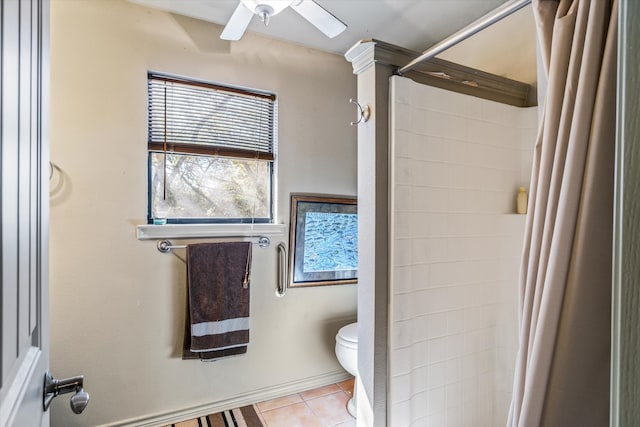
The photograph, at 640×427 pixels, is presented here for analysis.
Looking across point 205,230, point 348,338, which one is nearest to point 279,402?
point 348,338

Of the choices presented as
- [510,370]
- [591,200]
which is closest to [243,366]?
[510,370]

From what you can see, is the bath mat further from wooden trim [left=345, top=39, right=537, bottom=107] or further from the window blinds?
wooden trim [left=345, top=39, right=537, bottom=107]

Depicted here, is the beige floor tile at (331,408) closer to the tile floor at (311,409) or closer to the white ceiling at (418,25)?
the tile floor at (311,409)

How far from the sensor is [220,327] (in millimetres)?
2010

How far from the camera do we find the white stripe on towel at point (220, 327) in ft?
6.40

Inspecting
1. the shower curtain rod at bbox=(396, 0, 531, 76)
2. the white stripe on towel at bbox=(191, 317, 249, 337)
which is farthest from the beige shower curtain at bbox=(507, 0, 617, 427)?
the white stripe on towel at bbox=(191, 317, 249, 337)

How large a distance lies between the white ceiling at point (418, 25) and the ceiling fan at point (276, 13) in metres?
0.42

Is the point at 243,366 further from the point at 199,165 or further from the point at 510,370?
the point at 510,370

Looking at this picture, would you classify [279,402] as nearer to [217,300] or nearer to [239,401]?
[239,401]

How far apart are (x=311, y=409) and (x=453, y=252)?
1.47m

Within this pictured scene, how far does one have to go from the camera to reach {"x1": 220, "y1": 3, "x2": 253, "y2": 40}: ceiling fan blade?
1.51m

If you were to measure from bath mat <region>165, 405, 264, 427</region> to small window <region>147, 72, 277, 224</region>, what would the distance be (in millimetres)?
1271

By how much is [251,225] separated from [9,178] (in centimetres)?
177

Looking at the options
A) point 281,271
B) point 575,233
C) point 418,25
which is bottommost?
point 281,271
